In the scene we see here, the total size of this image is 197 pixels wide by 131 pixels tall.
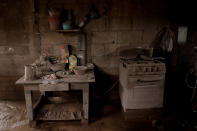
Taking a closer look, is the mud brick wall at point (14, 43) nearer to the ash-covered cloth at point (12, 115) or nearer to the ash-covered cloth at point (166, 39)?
the ash-covered cloth at point (12, 115)

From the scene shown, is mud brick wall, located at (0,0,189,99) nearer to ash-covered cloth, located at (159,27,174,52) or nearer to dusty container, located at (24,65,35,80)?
ash-covered cloth, located at (159,27,174,52)

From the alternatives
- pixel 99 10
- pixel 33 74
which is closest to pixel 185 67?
pixel 99 10

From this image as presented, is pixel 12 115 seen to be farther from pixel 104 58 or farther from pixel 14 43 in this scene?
pixel 104 58

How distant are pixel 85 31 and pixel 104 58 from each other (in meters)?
0.72

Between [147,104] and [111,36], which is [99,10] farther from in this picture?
[147,104]

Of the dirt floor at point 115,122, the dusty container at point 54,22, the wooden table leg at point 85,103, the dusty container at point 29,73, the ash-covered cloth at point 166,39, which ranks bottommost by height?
the dirt floor at point 115,122

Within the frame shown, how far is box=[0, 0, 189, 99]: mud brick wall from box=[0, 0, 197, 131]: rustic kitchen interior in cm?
2

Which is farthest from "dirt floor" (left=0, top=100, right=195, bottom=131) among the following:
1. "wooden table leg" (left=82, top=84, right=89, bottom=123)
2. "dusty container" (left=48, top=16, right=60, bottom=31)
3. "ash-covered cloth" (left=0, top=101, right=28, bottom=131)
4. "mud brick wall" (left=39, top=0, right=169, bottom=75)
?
"dusty container" (left=48, top=16, right=60, bottom=31)

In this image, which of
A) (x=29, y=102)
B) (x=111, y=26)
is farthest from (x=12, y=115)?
(x=111, y=26)

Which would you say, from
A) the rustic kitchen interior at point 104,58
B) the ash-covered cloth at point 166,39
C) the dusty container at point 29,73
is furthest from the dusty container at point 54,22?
the ash-covered cloth at point 166,39

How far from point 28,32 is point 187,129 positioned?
3.53 meters

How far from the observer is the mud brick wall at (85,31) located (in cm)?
295

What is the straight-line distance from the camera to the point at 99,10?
298cm

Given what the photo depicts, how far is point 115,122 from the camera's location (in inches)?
101
